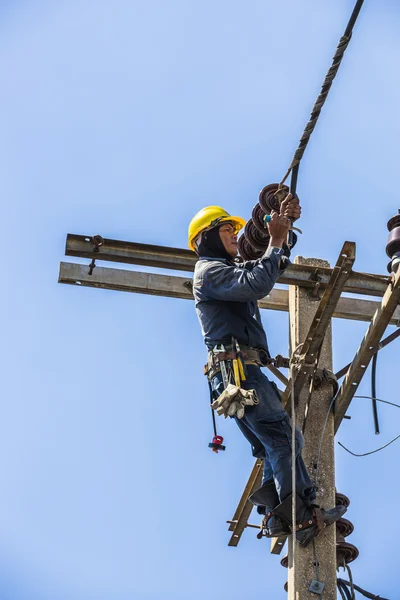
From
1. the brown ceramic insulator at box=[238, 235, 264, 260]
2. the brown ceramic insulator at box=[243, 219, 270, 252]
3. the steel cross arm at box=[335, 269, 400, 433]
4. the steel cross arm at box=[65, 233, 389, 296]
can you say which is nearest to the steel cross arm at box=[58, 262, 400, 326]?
the steel cross arm at box=[65, 233, 389, 296]

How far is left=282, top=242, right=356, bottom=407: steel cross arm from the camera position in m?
7.77

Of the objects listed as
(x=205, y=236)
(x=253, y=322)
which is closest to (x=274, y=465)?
(x=253, y=322)

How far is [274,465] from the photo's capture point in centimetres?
757

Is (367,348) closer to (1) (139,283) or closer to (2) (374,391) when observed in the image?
(2) (374,391)

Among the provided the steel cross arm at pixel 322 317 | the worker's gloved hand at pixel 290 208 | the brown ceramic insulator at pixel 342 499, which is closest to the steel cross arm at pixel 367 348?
the steel cross arm at pixel 322 317

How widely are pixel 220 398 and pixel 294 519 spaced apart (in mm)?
860

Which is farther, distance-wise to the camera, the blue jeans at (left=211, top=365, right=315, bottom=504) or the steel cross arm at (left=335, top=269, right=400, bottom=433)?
the steel cross arm at (left=335, top=269, right=400, bottom=433)

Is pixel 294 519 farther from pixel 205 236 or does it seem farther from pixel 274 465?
pixel 205 236

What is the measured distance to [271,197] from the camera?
8.04 meters

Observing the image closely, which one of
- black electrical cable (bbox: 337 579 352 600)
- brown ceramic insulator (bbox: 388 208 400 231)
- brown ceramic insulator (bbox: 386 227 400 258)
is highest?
brown ceramic insulator (bbox: 388 208 400 231)

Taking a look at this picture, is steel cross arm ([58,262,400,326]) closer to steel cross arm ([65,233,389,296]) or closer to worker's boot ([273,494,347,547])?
steel cross arm ([65,233,389,296])

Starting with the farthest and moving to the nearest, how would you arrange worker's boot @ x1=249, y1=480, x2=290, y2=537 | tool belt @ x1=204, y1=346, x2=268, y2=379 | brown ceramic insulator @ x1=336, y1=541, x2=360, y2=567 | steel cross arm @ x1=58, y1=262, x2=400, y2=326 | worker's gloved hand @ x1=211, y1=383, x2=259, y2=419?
1. steel cross arm @ x1=58, y1=262, x2=400, y2=326
2. brown ceramic insulator @ x1=336, y1=541, x2=360, y2=567
3. tool belt @ x1=204, y1=346, x2=268, y2=379
4. worker's boot @ x1=249, y1=480, x2=290, y2=537
5. worker's gloved hand @ x1=211, y1=383, x2=259, y2=419

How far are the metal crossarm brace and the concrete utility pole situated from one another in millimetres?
505

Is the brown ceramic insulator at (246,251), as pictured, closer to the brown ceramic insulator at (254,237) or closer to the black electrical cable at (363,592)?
the brown ceramic insulator at (254,237)
